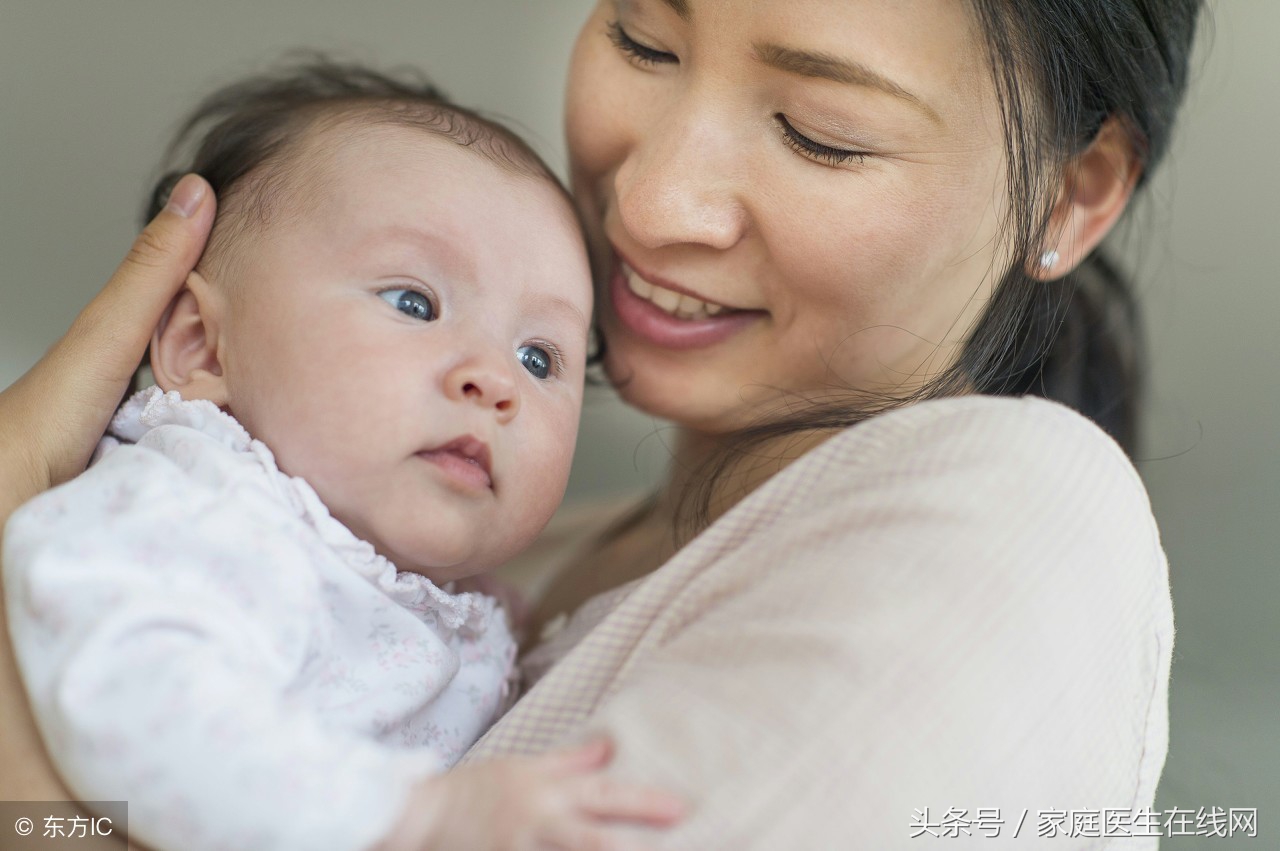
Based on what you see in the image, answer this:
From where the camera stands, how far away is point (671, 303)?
1345 millimetres

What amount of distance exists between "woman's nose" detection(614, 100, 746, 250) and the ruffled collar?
1.43ft

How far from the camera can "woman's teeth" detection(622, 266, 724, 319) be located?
4.36ft

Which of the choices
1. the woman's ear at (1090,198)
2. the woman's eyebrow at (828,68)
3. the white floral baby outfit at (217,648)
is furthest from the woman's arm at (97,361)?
the woman's ear at (1090,198)

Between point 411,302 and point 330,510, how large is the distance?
0.70 feet

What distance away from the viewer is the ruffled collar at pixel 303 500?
974 millimetres

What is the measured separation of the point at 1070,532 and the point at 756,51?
577mm

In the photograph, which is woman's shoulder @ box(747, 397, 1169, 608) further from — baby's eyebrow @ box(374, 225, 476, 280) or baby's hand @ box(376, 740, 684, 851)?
baby's eyebrow @ box(374, 225, 476, 280)

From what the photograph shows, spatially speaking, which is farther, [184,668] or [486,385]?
[486,385]

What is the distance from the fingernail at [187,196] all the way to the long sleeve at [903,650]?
0.66 meters

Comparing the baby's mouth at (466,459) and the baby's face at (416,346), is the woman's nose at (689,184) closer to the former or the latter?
→ the baby's face at (416,346)

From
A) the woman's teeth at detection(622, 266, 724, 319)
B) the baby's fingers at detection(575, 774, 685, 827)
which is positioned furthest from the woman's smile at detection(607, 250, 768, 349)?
the baby's fingers at detection(575, 774, 685, 827)

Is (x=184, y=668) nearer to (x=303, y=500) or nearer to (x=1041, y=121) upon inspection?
(x=303, y=500)

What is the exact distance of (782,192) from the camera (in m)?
1.16

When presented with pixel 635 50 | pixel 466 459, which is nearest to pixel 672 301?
pixel 635 50
